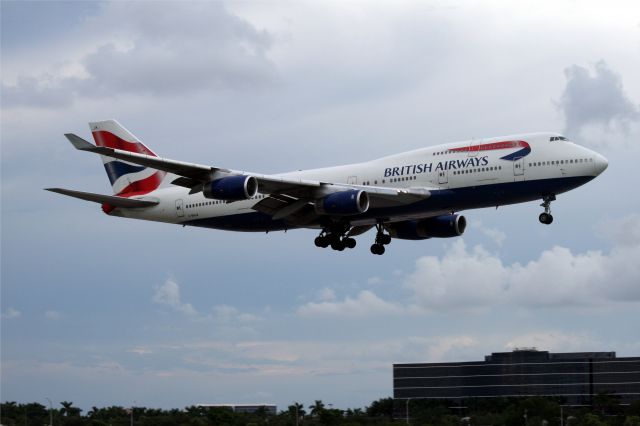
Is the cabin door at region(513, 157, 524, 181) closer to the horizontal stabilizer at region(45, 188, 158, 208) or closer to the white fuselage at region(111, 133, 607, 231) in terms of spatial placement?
the white fuselage at region(111, 133, 607, 231)

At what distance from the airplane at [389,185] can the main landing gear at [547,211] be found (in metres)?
0.06

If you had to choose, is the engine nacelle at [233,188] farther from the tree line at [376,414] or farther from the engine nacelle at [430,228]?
the tree line at [376,414]

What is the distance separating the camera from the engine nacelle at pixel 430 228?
71.9m

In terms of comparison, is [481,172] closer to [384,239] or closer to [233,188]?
[384,239]

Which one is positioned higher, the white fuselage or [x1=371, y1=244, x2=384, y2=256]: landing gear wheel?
the white fuselage

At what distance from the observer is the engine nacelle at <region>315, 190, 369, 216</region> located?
62.7 meters

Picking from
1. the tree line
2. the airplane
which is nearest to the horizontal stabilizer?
the airplane

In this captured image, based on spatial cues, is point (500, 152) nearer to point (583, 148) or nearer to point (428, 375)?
point (583, 148)

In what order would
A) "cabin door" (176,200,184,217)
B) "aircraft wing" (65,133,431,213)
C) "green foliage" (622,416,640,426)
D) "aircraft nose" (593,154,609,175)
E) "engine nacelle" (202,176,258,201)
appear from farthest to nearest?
"green foliage" (622,416,640,426) < "cabin door" (176,200,184,217) < "aircraft nose" (593,154,609,175) < "aircraft wing" (65,133,431,213) < "engine nacelle" (202,176,258,201)

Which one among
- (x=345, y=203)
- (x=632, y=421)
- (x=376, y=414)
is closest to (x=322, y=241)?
(x=345, y=203)

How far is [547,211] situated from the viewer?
206 ft

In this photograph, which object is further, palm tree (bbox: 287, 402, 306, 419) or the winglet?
palm tree (bbox: 287, 402, 306, 419)

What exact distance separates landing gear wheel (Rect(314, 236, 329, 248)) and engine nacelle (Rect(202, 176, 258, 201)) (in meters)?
9.61

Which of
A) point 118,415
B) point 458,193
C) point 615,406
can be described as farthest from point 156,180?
point 615,406
